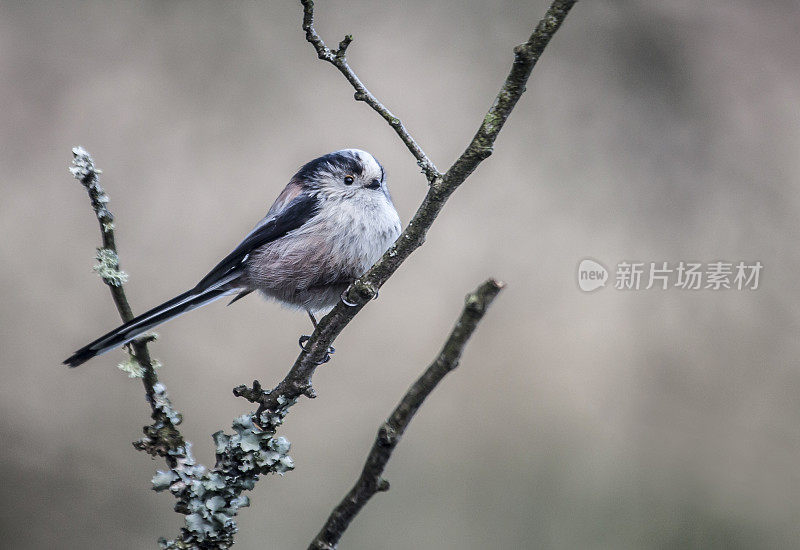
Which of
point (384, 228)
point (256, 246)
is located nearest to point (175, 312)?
point (256, 246)

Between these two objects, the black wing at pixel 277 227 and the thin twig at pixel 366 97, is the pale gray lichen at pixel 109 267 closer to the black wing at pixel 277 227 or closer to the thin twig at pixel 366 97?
the thin twig at pixel 366 97

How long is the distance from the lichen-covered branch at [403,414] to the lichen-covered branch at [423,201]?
0.34 m

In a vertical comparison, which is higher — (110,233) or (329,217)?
(329,217)

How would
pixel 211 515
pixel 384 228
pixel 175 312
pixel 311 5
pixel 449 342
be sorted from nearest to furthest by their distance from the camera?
pixel 449 342 → pixel 211 515 → pixel 311 5 → pixel 175 312 → pixel 384 228

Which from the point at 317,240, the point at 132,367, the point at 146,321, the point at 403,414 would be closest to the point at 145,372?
the point at 132,367

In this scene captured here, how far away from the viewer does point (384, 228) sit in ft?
6.08

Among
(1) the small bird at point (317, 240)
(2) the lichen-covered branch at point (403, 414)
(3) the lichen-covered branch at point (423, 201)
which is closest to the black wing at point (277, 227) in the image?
(1) the small bird at point (317, 240)

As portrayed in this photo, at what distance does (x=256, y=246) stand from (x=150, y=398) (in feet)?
2.75

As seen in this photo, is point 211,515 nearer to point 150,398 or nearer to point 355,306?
point 150,398

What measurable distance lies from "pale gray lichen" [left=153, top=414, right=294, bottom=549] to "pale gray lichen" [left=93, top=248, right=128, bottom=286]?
0.97ft

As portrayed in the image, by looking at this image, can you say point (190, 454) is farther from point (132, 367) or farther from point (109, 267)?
point (109, 267)

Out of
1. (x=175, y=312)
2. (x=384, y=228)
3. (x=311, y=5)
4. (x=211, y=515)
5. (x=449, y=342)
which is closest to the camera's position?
(x=449, y=342)

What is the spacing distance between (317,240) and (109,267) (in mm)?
759

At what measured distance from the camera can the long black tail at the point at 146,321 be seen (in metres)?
1.31
